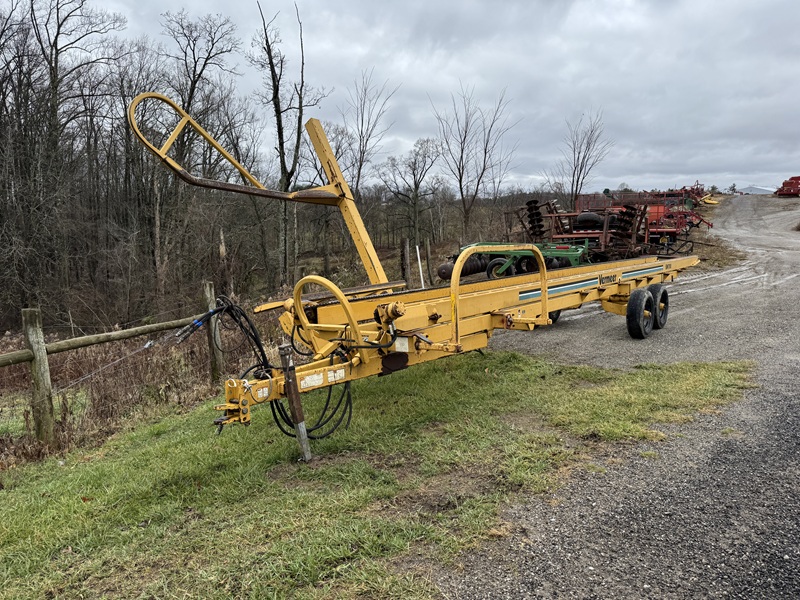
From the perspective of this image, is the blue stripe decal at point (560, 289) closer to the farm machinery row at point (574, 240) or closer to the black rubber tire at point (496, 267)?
the farm machinery row at point (574, 240)

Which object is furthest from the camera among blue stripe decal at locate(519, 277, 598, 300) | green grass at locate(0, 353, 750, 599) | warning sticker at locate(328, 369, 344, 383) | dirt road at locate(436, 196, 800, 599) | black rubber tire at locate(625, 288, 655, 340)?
black rubber tire at locate(625, 288, 655, 340)

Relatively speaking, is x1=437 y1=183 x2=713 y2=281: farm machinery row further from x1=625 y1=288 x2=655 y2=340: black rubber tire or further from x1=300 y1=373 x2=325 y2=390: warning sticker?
x1=300 y1=373 x2=325 y2=390: warning sticker

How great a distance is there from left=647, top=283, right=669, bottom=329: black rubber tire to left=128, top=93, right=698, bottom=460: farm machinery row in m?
2.06

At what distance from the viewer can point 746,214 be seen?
3275cm

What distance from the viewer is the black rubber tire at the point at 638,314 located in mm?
7121

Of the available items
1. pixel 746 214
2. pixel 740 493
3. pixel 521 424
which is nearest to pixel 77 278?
pixel 521 424

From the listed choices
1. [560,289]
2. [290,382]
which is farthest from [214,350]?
[560,289]

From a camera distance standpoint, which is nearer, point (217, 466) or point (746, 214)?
point (217, 466)

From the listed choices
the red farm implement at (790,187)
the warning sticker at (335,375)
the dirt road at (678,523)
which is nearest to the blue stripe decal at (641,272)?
the dirt road at (678,523)

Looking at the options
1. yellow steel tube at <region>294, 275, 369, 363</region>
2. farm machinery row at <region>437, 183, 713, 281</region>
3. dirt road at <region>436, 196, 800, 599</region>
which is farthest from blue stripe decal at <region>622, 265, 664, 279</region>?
yellow steel tube at <region>294, 275, 369, 363</region>

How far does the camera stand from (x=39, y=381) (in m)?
4.68

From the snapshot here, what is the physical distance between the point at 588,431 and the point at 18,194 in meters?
21.4

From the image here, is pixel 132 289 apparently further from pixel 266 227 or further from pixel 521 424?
pixel 521 424

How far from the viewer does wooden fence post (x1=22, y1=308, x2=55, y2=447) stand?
4.66 meters
